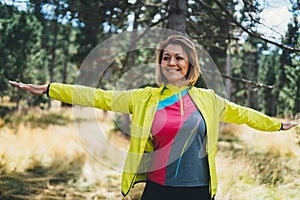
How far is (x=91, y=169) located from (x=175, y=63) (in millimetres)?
4755

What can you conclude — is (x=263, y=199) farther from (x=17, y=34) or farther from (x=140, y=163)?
(x=17, y=34)

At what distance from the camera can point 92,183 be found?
6074mm

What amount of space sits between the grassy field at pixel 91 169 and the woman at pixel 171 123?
4.79 feet

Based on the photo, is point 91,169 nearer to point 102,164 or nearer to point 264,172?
point 102,164

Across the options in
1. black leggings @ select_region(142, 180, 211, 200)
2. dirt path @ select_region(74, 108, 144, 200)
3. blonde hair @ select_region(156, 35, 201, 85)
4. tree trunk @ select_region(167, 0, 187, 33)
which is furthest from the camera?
tree trunk @ select_region(167, 0, 187, 33)

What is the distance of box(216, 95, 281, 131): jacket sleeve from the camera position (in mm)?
2354

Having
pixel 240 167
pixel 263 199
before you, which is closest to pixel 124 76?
pixel 240 167

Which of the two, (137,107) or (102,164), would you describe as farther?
(102,164)

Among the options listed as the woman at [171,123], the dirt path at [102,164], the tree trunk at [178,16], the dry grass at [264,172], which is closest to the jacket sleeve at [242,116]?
the woman at [171,123]

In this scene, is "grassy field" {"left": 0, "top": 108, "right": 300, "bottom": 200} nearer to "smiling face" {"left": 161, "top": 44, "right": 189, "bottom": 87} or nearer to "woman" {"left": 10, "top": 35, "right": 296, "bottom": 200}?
"woman" {"left": 10, "top": 35, "right": 296, "bottom": 200}

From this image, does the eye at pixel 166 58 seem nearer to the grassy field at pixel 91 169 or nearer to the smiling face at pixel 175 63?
the smiling face at pixel 175 63

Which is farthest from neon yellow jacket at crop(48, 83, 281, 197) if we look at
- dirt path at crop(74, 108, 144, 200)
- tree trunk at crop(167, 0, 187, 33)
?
tree trunk at crop(167, 0, 187, 33)

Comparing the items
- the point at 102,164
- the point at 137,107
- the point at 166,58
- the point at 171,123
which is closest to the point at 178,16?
the point at 166,58

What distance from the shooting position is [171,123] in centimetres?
214
